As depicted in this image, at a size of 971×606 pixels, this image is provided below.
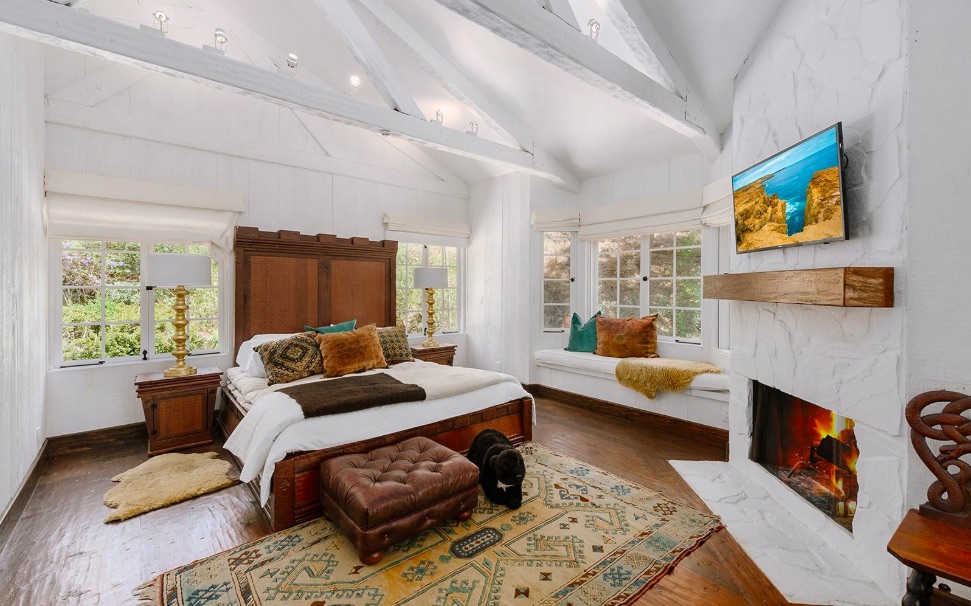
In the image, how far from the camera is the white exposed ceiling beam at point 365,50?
316cm

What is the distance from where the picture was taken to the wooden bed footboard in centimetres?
225

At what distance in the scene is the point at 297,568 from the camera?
6.33 feet

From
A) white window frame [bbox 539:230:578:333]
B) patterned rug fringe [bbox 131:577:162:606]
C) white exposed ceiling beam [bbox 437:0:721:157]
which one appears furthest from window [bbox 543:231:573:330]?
patterned rug fringe [bbox 131:577:162:606]

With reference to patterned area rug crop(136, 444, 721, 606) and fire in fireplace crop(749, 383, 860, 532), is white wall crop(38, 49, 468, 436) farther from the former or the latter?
fire in fireplace crop(749, 383, 860, 532)

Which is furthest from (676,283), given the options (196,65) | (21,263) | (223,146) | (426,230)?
(21,263)

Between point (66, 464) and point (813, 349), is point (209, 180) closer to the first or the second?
point (66, 464)

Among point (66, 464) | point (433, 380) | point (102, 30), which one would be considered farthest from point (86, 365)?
point (433, 380)

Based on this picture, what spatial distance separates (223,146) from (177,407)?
235 cm

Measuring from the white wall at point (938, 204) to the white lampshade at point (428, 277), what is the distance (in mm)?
3967

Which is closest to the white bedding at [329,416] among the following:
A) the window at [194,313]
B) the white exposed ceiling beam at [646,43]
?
the window at [194,313]

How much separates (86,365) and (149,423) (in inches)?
32.0

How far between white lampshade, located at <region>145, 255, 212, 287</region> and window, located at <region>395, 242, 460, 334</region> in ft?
6.87

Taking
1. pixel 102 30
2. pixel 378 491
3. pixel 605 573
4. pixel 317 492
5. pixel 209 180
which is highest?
pixel 102 30

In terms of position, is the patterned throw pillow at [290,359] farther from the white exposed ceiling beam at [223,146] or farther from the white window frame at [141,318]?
the white exposed ceiling beam at [223,146]
